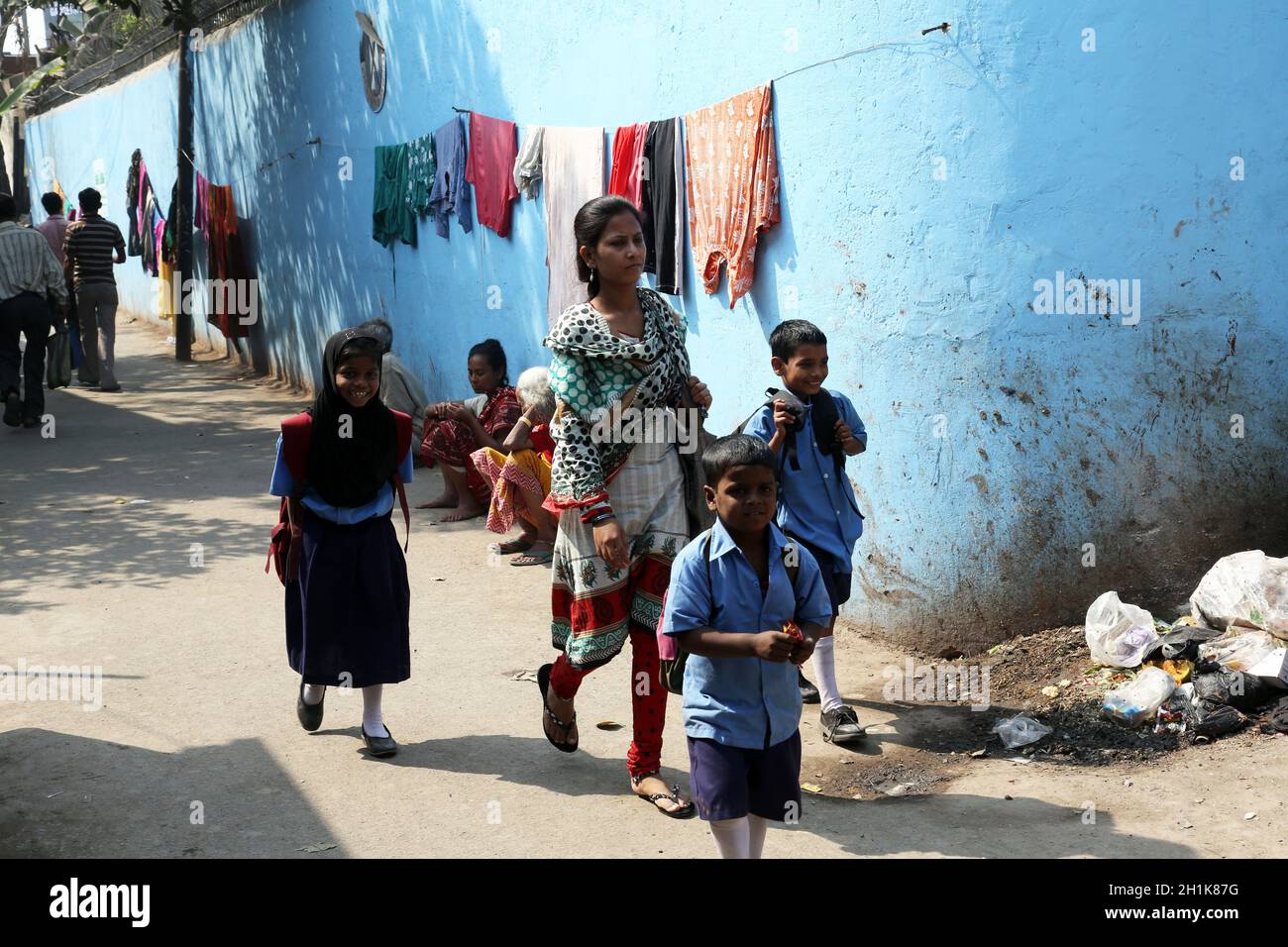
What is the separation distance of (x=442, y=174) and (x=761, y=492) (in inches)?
288

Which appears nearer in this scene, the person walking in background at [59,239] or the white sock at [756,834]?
the white sock at [756,834]

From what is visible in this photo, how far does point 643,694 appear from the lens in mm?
4383

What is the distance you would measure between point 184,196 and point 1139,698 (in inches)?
565

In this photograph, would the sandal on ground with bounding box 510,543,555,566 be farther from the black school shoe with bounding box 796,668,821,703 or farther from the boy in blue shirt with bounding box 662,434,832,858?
the boy in blue shirt with bounding box 662,434,832,858

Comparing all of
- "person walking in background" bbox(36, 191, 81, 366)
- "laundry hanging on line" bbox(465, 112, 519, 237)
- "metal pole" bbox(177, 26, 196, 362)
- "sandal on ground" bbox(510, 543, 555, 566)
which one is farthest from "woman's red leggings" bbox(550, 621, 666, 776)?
"metal pole" bbox(177, 26, 196, 362)

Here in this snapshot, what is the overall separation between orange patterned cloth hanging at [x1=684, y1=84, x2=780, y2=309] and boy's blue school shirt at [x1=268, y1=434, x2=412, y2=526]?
235 cm

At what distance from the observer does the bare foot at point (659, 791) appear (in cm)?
429

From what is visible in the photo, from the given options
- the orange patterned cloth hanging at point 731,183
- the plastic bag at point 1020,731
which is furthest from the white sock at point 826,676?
the orange patterned cloth hanging at point 731,183

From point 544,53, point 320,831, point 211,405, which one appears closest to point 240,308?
point 211,405

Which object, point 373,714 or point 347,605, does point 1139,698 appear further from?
point 347,605

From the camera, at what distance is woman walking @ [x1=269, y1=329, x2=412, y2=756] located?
15.5 feet

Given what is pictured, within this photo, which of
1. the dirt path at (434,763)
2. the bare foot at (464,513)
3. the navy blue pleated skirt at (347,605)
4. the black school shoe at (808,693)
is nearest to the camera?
the dirt path at (434,763)

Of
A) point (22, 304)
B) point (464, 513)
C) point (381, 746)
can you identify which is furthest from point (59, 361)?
point (381, 746)

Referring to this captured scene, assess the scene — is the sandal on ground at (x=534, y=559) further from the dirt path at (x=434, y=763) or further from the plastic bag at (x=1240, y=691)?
the plastic bag at (x=1240, y=691)
